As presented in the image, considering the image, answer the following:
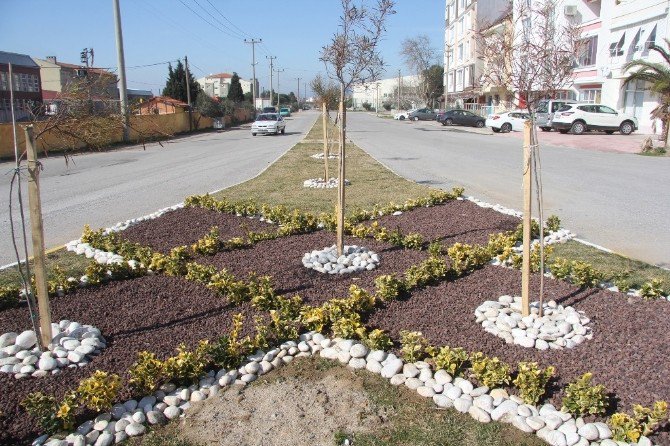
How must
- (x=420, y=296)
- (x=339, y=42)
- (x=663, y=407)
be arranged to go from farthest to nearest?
(x=339, y=42) < (x=420, y=296) < (x=663, y=407)

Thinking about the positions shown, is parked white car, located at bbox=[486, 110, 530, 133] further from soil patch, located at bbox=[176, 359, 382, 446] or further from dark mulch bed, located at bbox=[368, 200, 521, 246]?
soil patch, located at bbox=[176, 359, 382, 446]

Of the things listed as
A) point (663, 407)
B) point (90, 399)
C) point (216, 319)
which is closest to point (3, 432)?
point (90, 399)

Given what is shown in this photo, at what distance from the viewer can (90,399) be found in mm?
3508

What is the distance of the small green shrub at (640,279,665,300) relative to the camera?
5.29m

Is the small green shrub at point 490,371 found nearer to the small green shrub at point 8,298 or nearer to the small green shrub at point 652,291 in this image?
the small green shrub at point 652,291

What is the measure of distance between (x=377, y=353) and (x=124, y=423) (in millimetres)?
1896

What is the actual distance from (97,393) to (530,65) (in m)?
4.09

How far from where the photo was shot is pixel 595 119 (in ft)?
99.6

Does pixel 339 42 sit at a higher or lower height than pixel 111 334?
higher

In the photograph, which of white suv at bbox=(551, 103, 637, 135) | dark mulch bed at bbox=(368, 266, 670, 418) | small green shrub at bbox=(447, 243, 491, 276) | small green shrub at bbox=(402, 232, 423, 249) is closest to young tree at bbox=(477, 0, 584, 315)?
dark mulch bed at bbox=(368, 266, 670, 418)

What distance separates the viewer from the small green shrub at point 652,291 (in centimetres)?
529

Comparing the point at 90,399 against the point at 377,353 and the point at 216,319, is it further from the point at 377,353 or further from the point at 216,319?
the point at 377,353

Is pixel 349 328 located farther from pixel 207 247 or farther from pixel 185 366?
pixel 207 247

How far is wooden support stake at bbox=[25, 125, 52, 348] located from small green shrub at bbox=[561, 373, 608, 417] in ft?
12.5
